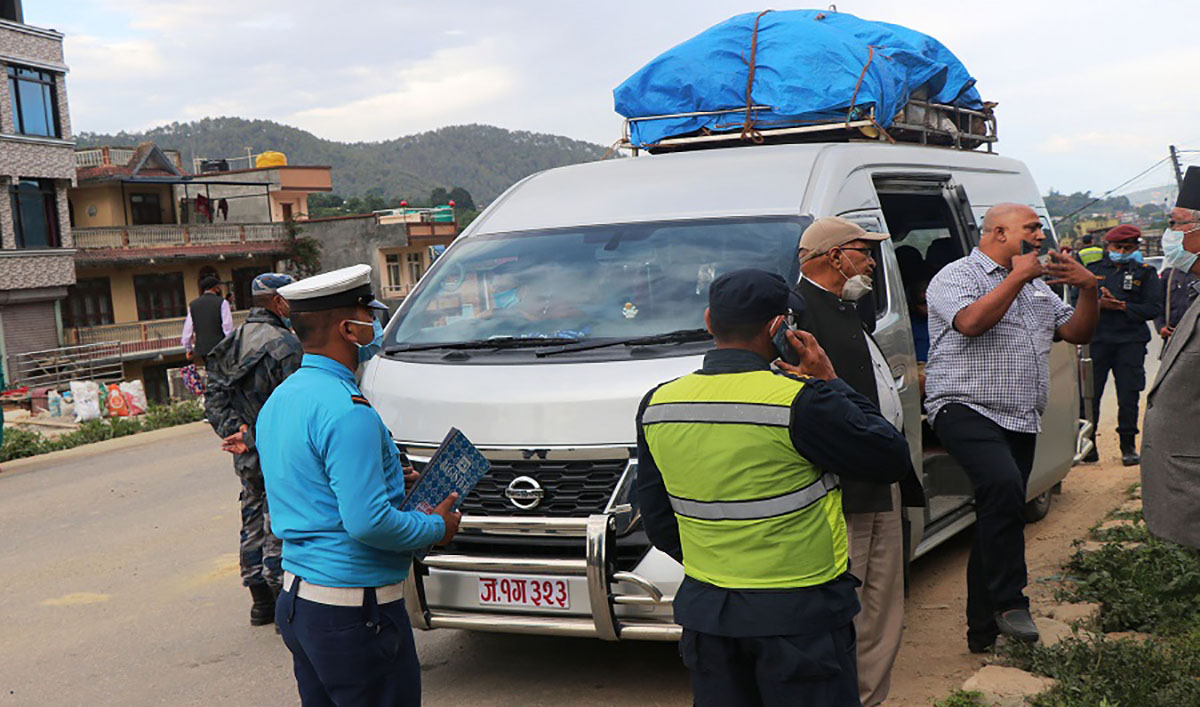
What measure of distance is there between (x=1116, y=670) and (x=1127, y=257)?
6.51 m

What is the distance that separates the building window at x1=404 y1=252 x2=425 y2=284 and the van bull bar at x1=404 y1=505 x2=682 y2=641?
51.7 m

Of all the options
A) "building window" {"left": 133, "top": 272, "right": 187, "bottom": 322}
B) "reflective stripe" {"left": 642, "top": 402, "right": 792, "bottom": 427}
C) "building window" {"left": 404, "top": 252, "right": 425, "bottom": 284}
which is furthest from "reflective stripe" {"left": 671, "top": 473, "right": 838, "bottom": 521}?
"building window" {"left": 404, "top": 252, "right": 425, "bottom": 284}

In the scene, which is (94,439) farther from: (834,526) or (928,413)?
(834,526)

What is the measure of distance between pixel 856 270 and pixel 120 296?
139 ft

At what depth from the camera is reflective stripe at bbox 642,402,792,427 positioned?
9.69 feet

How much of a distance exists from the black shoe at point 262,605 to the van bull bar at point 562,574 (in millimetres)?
1860

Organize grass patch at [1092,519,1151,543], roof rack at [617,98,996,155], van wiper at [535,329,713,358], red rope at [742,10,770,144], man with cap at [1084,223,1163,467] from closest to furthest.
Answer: van wiper at [535,329,713,358], grass patch at [1092,519,1151,543], roof rack at [617,98,996,155], red rope at [742,10,770,144], man with cap at [1084,223,1163,467]

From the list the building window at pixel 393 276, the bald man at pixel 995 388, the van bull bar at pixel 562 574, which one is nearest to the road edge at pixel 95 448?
the van bull bar at pixel 562 574

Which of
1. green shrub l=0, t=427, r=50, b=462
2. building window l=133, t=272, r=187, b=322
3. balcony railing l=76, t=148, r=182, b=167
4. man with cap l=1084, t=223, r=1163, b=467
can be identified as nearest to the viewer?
man with cap l=1084, t=223, r=1163, b=467

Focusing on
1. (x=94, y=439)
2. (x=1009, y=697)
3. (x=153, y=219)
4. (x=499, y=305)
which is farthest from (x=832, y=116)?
(x=153, y=219)

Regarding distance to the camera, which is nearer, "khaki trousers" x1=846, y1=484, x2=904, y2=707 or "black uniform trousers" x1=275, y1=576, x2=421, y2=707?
"black uniform trousers" x1=275, y1=576, x2=421, y2=707

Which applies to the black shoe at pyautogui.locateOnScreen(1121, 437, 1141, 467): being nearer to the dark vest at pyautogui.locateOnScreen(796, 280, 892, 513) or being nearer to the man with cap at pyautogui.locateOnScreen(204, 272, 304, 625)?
the dark vest at pyautogui.locateOnScreen(796, 280, 892, 513)

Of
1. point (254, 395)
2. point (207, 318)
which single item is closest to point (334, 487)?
point (254, 395)

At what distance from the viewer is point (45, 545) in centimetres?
884
